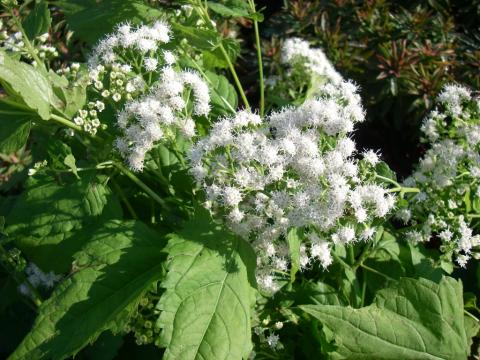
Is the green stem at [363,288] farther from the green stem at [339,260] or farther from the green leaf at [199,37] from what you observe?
the green leaf at [199,37]

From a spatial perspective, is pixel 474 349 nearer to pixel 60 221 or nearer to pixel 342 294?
pixel 342 294

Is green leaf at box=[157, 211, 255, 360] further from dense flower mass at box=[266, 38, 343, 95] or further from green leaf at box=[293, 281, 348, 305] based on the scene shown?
dense flower mass at box=[266, 38, 343, 95]

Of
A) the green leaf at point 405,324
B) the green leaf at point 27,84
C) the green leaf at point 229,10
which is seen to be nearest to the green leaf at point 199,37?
the green leaf at point 229,10

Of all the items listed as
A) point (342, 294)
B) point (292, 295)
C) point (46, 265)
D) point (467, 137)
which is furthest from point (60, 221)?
point (467, 137)

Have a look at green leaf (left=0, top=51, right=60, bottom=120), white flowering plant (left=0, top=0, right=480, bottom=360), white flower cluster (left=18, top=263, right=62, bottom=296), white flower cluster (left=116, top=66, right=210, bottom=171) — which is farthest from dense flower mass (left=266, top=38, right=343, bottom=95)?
white flower cluster (left=18, top=263, right=62, bottom=296)

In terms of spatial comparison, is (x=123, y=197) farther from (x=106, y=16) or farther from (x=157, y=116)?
(x=106, y=16)
